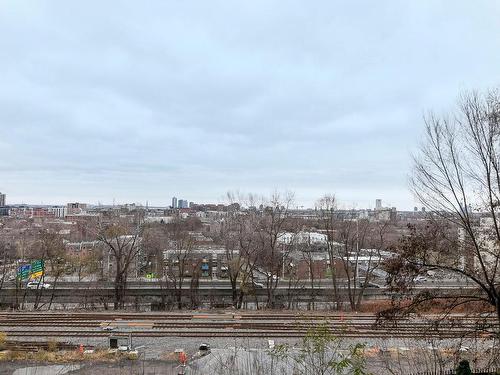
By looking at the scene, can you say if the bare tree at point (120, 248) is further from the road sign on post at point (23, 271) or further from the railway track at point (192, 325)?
the railway track at point (192, 325)

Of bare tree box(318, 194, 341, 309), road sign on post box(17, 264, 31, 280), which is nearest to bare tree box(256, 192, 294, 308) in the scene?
bare tree box(318, 194, 341, 309)

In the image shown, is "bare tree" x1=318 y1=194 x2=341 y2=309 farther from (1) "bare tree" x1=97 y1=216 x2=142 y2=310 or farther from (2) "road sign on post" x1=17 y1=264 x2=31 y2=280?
(2) "road sign on post" x1=17 y1=264 x2=31 y2=280

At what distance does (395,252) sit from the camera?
33.6 feet

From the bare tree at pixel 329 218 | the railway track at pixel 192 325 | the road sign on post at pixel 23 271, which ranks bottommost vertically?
the railway track at pixel 192 325

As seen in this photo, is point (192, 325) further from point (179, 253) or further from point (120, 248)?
point (179, 253)

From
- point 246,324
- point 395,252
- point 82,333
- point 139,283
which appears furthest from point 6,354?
point 139,283

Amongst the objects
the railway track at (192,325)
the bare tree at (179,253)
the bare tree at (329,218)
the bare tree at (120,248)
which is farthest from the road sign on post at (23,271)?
the bare tree at (329,218)

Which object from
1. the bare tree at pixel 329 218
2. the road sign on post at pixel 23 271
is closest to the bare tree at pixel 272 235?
the bare tree at pixel 329 218

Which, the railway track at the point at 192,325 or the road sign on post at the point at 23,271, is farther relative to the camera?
the road sign on post at the point at 23,271

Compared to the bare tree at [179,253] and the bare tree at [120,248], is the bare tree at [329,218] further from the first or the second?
the bare tree at [120,248]

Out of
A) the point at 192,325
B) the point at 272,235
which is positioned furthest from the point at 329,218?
the point at 192,325

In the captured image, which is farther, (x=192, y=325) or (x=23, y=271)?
(x=23, y=271)

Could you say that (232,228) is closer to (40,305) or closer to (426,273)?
(40,305)

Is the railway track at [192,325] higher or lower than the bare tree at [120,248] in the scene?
lower
